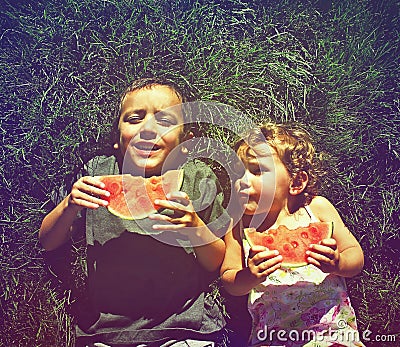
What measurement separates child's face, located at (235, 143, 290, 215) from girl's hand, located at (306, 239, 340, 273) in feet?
1.06

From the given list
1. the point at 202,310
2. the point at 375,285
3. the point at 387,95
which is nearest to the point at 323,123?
the point at 387,95

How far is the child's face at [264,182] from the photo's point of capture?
224cm

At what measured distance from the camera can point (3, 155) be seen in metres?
2.57

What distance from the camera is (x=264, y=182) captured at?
2240 mm

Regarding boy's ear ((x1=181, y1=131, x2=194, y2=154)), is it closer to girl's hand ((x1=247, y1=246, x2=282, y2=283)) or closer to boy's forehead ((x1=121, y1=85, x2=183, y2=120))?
boy's forehead ((x1=121, y1=85, x2=183, y2=120))

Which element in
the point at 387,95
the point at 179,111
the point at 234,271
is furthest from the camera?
the point at 387,95

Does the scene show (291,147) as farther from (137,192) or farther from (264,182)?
(137,192)

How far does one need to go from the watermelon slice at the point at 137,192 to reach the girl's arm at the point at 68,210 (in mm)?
69

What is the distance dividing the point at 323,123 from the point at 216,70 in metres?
0.59

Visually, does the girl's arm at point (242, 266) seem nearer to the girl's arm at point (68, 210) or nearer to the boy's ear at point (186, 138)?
the boy's ear at point (186, 138)

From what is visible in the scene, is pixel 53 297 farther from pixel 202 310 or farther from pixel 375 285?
pixel 375 285

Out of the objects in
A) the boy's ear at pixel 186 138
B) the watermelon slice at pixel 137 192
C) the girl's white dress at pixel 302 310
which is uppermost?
the boy's ear at pixel 186 138

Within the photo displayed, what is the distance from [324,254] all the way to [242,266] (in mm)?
412

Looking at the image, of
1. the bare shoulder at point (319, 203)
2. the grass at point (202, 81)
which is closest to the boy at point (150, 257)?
the grass at point (202, 81)
